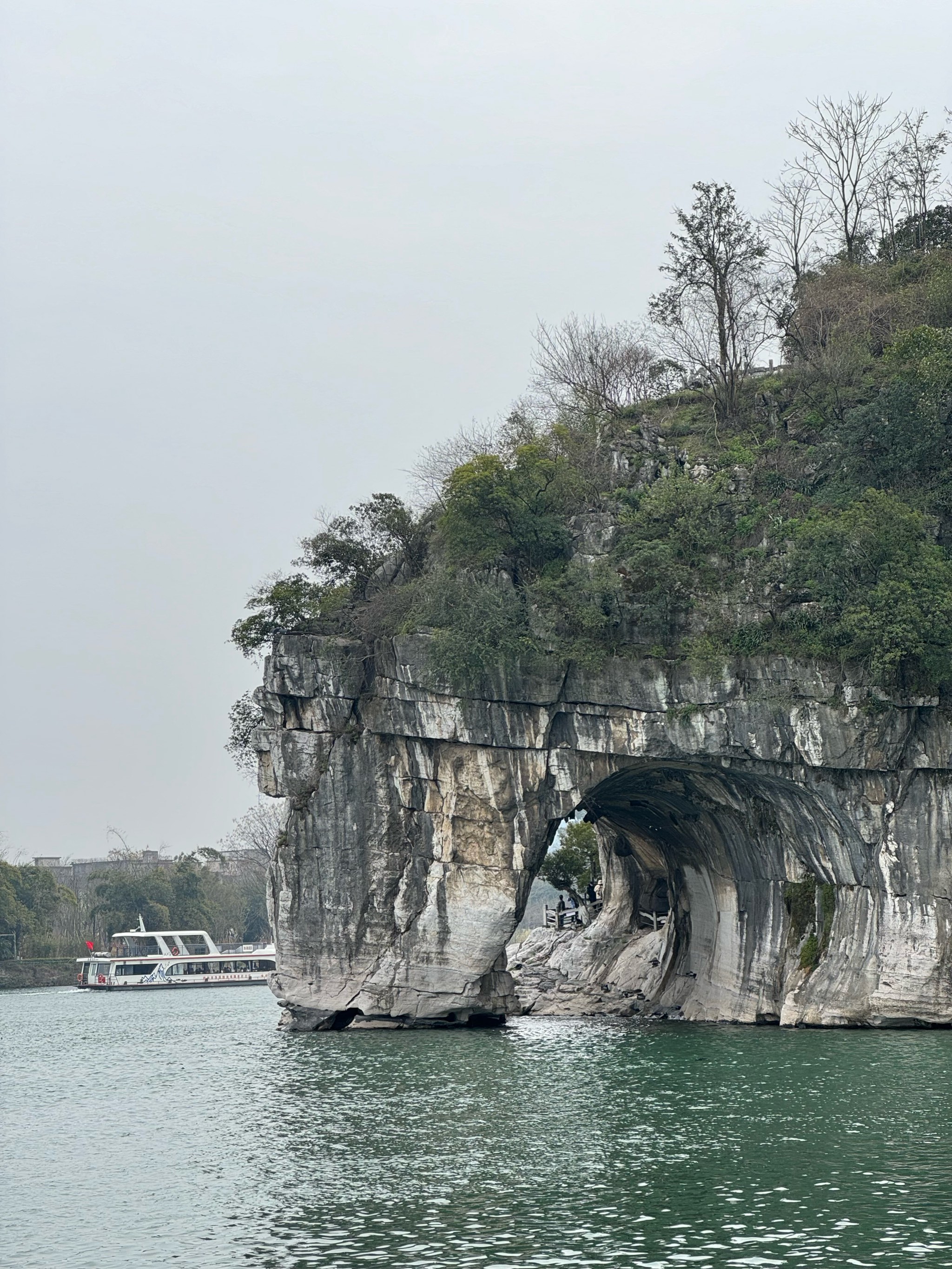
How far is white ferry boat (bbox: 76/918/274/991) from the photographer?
7538cm

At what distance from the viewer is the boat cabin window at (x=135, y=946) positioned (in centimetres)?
8250

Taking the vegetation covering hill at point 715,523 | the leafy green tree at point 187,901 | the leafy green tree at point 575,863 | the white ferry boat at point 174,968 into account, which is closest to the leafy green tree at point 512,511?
the vegetation covering hill at point 715,523

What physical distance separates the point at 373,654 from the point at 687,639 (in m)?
8.24

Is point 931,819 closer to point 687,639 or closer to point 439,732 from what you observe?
point 687,639

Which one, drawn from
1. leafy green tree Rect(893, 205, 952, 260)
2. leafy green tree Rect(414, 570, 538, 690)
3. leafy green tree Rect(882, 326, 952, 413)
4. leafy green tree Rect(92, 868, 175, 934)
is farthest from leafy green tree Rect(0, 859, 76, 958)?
leafy green tree Rect(882, 326, 952, 413)

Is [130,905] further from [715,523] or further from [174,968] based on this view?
[715,523]

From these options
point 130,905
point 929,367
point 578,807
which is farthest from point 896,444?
point 130,905

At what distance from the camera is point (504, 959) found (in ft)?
115

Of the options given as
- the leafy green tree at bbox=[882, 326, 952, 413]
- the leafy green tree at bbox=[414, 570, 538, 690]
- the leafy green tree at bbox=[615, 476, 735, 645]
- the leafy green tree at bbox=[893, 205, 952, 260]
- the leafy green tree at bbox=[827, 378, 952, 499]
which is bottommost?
the leafy green tree at bbox=[414, 570, 538, 690]

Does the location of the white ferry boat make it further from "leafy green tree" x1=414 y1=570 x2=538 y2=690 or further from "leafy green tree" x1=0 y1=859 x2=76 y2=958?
"leafy green tree" x1=414 y1=570 x2=538 y2=690

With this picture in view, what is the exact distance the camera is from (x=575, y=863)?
59562mm

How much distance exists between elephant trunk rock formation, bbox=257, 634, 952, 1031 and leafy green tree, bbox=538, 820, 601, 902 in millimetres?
20356

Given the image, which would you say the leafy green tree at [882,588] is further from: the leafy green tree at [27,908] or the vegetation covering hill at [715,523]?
the leafy green tree at [27,908]

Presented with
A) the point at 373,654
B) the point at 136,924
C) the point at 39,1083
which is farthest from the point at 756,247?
the point at 136,924
